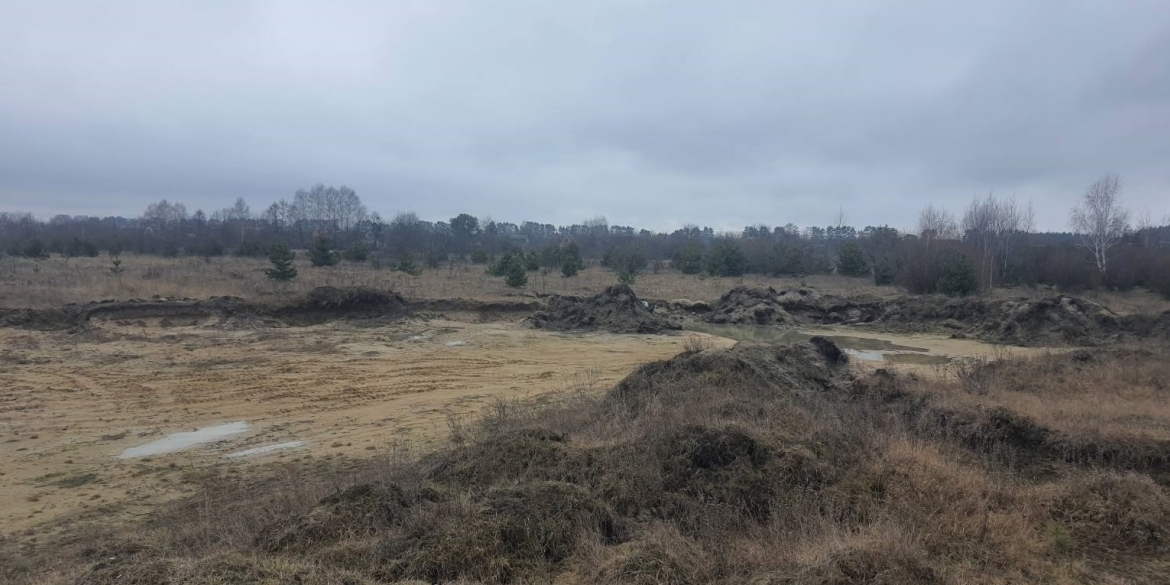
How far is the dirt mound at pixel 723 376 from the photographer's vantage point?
33.2ft

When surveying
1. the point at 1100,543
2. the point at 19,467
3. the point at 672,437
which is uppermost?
the point at 672,437

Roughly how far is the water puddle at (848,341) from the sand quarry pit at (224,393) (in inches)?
190

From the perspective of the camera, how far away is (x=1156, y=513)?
230 inches

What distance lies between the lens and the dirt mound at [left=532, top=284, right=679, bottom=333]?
85.5 ft

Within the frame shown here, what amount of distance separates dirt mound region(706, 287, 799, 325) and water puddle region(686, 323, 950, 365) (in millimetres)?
759

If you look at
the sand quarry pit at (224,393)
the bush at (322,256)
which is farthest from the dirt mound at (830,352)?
the bush at (322,256)

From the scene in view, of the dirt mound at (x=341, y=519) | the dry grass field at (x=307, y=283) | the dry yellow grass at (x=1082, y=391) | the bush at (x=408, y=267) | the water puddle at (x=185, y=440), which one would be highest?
the bush at (x=408, y=267)

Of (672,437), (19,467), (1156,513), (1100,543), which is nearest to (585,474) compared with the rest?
(672,437)

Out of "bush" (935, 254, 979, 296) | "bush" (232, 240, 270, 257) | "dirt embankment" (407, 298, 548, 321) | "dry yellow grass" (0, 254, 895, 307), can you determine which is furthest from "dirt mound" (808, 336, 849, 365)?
"bush" (232, 240, 270, 257)

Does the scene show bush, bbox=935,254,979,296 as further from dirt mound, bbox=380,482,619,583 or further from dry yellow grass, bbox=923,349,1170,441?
dirt mound, bbox=380,482,619,583

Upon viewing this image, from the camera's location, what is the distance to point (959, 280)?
33.5 m

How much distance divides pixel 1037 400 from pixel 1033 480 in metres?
3.31

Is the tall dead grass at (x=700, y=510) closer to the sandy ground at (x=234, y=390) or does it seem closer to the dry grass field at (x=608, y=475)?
the dry grass field at (x=608, y=475)

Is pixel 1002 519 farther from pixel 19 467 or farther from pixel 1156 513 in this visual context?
pixel 19 467
